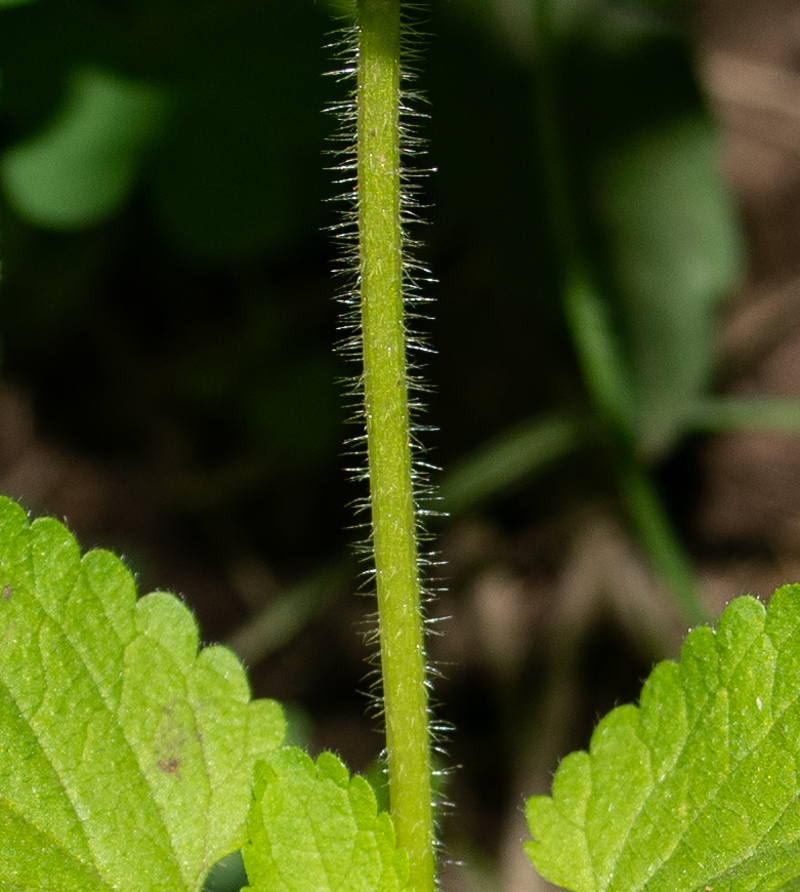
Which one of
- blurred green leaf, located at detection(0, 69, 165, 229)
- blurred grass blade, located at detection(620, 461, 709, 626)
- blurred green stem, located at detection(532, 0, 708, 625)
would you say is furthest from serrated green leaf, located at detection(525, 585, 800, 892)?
blurred green leaf, located at detection(0, 69, 165, 229)

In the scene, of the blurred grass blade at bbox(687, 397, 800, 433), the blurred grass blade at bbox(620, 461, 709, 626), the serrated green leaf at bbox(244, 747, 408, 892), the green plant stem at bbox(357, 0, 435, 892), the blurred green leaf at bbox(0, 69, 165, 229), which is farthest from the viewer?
the blurred grass blade at bbox(687, 397, 800, 433)

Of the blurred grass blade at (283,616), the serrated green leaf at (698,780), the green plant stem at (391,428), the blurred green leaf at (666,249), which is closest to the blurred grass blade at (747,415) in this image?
the blurred green leaf at (666,249)

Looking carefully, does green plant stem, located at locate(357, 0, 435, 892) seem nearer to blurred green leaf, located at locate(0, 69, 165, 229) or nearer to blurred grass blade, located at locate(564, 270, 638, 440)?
blurred grass blade, located at locate(564, 270, 638, 440)

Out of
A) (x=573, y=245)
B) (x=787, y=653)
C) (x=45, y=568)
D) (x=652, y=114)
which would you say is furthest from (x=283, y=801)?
(x=652, y=114)

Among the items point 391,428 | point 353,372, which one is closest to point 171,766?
point 391,428

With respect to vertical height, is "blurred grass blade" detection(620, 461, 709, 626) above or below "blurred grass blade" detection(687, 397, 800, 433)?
below

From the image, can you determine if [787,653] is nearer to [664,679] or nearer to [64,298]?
[664,679]

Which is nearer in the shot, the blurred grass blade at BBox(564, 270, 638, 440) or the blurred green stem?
the blurred green stem
